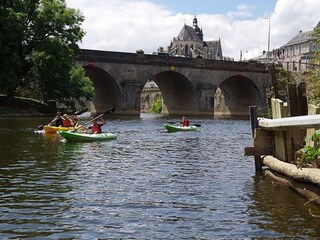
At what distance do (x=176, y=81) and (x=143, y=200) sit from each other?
69.8 m

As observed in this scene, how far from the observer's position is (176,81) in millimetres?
80938

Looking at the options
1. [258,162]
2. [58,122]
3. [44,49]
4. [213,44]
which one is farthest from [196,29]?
[258,162]

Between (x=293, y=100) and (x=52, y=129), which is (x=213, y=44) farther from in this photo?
(x=293, y=100)

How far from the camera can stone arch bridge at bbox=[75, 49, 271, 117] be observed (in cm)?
6912

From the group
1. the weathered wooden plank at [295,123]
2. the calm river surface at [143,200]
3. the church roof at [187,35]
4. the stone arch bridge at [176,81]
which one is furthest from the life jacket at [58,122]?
the church roof at [187,35]

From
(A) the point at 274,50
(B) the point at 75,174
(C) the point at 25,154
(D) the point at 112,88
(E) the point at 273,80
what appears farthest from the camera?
(A) the point at 274,50

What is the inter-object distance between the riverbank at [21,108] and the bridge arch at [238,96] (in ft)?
123

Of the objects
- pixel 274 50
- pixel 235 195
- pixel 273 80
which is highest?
pixel 274 50

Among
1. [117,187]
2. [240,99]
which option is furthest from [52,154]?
[240,99]

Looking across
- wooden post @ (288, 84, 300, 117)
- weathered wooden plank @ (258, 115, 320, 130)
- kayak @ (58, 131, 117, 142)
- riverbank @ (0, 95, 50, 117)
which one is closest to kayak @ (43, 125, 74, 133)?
kayak @ (58, 131, 117, 142)

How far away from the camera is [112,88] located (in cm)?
7200

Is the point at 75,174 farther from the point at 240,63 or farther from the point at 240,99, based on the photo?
the point at 240,99

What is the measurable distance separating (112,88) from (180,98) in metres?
14.5

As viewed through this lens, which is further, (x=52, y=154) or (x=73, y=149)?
(x=73, y=149)
